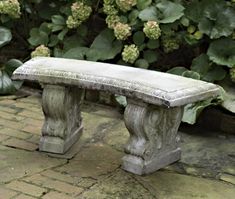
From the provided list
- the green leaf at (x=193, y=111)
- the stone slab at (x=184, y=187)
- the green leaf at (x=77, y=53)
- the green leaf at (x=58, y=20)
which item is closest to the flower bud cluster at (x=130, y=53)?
the green leaf at (x=77, y=53)

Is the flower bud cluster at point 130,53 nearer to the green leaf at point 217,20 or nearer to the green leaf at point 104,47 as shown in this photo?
the green leaf at point 104,47

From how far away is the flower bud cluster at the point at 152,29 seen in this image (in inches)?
141

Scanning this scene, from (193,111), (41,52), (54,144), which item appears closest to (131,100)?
(54,144)

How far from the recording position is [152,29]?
3586 mm

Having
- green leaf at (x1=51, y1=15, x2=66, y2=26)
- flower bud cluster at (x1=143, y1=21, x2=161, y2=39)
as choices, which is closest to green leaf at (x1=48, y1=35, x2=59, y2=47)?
green leaf at (x1=51, y1=15, x2=66, y2=26)

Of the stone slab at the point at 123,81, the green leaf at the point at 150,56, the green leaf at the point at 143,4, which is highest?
the green leaf at the point at 143,4

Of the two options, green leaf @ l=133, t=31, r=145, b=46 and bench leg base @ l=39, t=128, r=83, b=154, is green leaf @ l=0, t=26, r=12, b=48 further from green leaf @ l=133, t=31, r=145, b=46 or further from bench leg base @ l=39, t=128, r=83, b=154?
bench leg base @ l=39, t=128, r=83, b=154

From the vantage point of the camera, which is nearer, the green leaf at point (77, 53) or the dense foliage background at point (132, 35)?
the dense foliage background at point (132, 35)

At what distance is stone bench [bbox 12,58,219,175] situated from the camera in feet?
8.42

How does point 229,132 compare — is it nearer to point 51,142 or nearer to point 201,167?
point 201,167

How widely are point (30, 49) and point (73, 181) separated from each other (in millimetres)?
2137

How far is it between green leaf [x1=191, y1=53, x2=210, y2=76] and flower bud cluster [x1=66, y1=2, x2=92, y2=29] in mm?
964

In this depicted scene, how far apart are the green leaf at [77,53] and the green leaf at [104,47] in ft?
0.19

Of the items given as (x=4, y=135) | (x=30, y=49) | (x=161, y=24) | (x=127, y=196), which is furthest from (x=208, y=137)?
(x=30, y=49)
